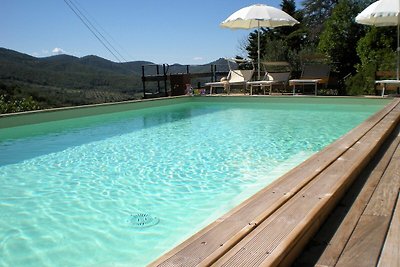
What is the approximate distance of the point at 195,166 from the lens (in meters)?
4.12

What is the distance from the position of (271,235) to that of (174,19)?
75.1 feet

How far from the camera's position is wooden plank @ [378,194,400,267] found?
4.43 feet

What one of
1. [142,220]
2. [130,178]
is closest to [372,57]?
[130,178]

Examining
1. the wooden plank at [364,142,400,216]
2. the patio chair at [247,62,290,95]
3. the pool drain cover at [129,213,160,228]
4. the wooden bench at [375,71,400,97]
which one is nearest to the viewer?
the wooden plank at [364,142,400,216]

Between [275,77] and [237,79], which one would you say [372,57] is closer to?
[275,77]

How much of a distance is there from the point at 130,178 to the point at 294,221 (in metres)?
2.47

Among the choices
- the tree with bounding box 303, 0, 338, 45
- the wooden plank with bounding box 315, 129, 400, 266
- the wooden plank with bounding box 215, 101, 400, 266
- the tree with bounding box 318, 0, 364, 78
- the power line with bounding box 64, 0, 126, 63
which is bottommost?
the wooden plank with bounding box 315, 129, 400, 266

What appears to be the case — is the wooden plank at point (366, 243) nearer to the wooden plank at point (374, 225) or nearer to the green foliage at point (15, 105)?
the wooden plank at point (374, 225)

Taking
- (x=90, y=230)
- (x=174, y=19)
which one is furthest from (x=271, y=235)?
(x=174, y=19)

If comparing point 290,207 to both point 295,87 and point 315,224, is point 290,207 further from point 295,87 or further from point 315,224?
point 295,87

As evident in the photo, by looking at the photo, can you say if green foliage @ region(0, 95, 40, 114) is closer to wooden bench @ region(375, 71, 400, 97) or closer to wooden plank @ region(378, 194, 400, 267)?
wooden plank @ region(378, 194, 400, 267)

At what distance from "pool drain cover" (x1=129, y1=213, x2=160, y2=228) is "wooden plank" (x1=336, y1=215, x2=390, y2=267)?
145cm

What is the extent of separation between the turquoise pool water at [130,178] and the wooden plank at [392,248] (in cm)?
127

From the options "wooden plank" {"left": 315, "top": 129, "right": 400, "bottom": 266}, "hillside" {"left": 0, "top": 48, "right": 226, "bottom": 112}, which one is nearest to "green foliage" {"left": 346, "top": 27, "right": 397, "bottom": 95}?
"hillside" {"left": 0, "top": 48, "right": 226, "bottom": 112}
